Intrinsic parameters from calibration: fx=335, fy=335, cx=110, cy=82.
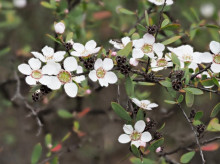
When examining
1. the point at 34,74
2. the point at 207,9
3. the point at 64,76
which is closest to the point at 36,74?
the point at 34,74

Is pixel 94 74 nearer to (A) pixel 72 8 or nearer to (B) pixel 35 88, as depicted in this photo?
(B) pixel 35 88

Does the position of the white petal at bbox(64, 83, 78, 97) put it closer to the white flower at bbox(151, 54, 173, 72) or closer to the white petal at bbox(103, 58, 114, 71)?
the white petal at bbox(103, 58, 114, 71)

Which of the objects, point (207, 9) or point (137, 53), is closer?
point (137, 53)

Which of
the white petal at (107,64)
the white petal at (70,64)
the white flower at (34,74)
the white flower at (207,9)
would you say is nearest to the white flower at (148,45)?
the white petal at (107,64)

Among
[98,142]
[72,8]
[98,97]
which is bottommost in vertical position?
[98,142]

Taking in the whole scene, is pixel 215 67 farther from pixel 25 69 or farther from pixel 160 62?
pixel 25 69

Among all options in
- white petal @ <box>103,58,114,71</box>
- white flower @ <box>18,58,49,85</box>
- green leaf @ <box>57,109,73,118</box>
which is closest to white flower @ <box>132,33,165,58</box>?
white petal @ <box>103,58,114,71</box>

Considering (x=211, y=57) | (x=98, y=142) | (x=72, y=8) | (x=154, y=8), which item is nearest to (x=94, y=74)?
(x=211, y=57)
